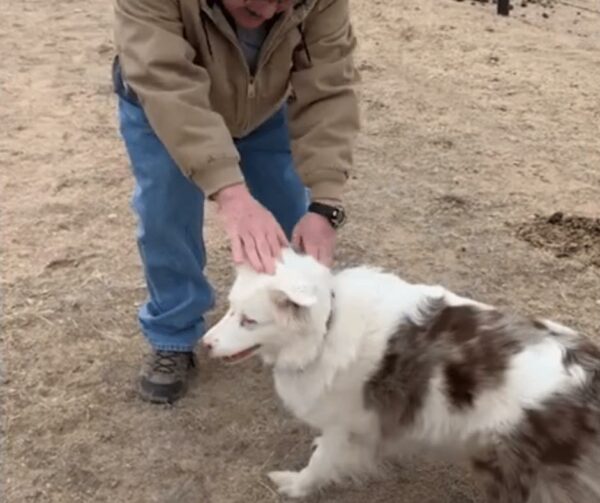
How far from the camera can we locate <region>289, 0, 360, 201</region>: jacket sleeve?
10.4ft

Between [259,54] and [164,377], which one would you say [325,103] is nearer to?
[259,54]

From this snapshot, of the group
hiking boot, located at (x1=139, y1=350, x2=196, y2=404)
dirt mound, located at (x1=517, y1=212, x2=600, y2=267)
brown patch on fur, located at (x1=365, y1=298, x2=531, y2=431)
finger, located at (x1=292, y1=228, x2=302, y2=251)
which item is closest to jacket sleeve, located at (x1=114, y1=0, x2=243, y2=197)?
finger, located at (x1=292, y1=228, x2=302, y2=251)

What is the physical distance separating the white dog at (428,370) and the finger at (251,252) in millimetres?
33

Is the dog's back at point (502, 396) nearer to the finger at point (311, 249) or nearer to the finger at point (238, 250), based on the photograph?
the finger at point (311, 249)

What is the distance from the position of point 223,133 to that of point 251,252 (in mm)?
365

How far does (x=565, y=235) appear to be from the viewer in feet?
15.5

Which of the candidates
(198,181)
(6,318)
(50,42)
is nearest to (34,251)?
(6,318)

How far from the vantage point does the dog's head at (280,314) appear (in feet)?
8.93

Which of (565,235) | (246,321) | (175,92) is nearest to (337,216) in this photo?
Result: (246,321)

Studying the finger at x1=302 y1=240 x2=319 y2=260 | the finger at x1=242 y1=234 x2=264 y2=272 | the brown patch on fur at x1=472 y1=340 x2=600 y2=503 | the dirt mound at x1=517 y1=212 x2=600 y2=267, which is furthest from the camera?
the dirt mound at x1=517 y1=212 x2=600 y2=267

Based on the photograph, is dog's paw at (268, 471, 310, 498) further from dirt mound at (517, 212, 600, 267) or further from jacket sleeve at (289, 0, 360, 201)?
dirt mound at (517, 212, 600, 267)

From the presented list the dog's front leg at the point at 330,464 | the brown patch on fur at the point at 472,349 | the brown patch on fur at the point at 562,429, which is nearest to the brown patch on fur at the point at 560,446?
the brown patch on fur at the point at 562,429

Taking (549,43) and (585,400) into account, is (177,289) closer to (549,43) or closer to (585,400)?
(585,400)

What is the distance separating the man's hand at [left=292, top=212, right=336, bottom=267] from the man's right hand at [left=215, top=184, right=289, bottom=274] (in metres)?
0.15
